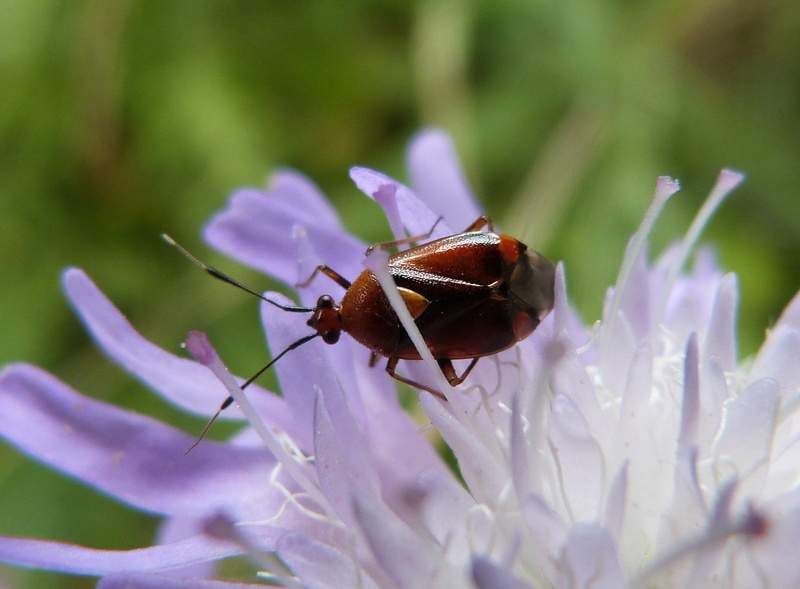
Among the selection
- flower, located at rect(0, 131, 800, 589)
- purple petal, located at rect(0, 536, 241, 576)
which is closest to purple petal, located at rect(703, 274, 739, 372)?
flower, located at rect(0, 131, 800, 589)

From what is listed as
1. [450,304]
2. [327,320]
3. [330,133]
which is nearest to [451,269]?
[450,304]

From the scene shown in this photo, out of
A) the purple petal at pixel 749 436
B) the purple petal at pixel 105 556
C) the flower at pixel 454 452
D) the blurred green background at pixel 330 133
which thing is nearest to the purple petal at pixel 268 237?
the flower at pixel 454 452

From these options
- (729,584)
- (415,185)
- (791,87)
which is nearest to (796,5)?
(791,87)

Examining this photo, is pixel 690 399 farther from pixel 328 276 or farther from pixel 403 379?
pixel 328 276

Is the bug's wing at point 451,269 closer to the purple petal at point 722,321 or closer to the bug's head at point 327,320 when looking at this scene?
the bug's head at point 327,320

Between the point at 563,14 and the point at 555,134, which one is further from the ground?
the point at 563,14

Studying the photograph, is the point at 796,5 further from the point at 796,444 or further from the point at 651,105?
the point at 796,444
